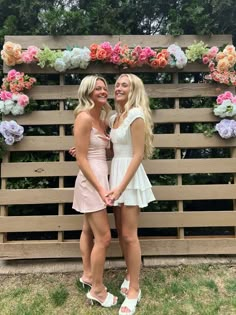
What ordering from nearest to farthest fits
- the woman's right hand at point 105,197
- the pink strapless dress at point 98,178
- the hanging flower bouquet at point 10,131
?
the woman's right hand at point 105,197 < the pink strapless dress at point 98,178 < the hanging flower bouquet at point 10,131

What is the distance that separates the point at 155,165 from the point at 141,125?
2.69 feet

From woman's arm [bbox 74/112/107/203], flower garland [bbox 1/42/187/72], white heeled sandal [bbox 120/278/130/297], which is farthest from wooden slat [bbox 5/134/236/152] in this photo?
white heeled sandal [bbox 120/278/130/297]

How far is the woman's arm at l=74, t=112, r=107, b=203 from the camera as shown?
2.28m

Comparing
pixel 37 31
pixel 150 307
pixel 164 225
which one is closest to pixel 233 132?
pixel 164 225

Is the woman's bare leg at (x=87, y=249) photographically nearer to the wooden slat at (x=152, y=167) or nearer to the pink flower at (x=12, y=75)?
the wooden slat at (x=152, y=167)

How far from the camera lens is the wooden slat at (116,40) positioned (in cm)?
308

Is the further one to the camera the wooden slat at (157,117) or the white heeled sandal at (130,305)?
the wooden slat at (157,117)

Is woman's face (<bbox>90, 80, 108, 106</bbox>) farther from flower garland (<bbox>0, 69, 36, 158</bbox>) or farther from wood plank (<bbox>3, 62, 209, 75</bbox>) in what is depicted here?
flower garland (<bbox>0, 69, 36, 158</bbox>)

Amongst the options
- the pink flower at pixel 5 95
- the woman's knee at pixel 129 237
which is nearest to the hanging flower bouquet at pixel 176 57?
the pink flower at pixel 5 95

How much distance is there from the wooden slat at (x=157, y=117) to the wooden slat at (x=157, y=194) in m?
0.60

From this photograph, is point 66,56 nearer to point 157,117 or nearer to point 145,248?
point 157,117

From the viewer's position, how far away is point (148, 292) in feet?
8.46

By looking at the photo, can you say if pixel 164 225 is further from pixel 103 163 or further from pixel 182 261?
pixel 103 163

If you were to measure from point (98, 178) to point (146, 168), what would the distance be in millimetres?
757
